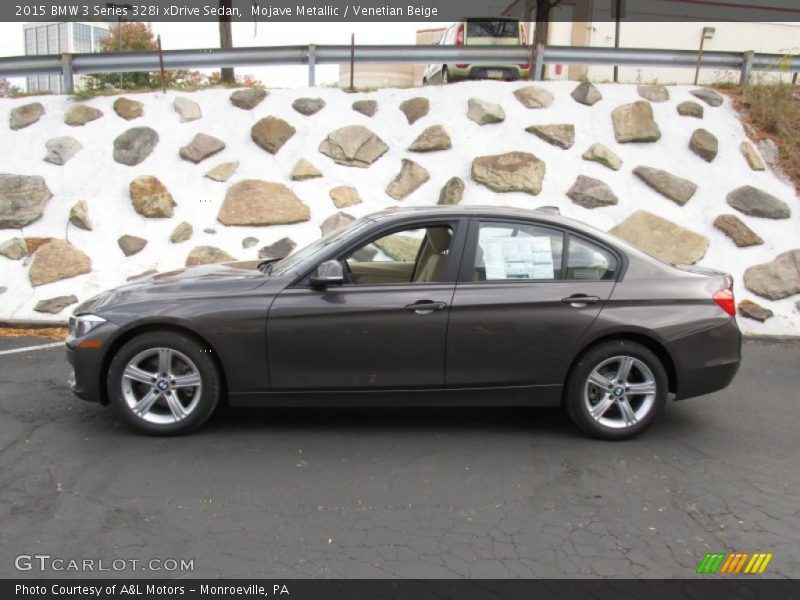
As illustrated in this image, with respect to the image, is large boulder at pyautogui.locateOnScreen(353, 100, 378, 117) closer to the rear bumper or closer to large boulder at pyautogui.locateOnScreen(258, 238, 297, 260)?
large boulder at pyautogui.locateOnScreen(258, 238, 297, 260)

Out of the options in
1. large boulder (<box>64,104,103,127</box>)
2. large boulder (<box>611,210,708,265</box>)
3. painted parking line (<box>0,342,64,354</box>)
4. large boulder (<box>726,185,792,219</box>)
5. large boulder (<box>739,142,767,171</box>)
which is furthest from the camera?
large boulder (<box>64,104,103,127</box>)

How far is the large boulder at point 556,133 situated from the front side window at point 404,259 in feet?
16.6

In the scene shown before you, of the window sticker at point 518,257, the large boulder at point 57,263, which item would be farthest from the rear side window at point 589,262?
the large boulder at point 57,263

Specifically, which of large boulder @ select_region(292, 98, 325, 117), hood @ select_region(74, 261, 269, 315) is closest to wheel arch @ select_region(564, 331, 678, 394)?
hood @ select_region(74, 261, 269, 315)

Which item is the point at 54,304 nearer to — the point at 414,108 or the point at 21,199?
the point at 21,199

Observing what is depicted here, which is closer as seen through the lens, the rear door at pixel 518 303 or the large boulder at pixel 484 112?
the rear door at pixel 518 303

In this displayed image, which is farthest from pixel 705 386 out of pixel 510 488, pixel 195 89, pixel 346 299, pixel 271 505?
pixel 195 89

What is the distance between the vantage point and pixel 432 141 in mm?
9820

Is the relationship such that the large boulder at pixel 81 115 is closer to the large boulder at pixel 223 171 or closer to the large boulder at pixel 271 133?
the large boulder at pixel 223 171

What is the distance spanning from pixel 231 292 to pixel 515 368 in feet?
6.19

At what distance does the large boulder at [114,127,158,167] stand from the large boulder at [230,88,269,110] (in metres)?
1.26

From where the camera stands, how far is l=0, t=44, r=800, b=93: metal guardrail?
1072cm

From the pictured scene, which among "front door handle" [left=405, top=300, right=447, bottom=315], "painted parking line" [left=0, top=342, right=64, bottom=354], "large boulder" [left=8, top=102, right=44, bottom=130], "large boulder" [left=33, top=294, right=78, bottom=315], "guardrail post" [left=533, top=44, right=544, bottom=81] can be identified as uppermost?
"guardrail post" [left=533, top=44, right=544, bottom=81]

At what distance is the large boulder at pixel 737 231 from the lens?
870 cm
